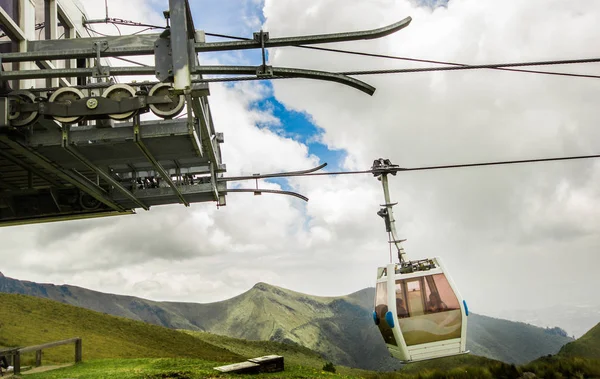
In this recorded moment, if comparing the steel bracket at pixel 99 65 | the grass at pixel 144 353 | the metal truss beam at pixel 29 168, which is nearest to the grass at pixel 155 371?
the grass at pixel 144 353

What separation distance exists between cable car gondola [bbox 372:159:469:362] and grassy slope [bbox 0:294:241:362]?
36.5 feet

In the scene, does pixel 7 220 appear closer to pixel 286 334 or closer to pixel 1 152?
pixel 1 152

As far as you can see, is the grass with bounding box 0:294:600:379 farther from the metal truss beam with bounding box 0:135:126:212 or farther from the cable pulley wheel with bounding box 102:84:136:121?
the cable pulley wheel with bounding box 102:84:136:121

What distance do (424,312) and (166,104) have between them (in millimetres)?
7618

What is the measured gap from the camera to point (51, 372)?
15664 mm

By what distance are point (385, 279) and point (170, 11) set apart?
26.0ft

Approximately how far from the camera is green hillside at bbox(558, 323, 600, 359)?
43.2m

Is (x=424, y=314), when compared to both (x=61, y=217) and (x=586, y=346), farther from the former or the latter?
(x=586, y=346)

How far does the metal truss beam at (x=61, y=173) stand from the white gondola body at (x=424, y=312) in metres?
7.78

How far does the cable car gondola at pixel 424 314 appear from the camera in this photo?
11.8 m

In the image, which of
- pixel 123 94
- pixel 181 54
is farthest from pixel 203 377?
pixel 181 54

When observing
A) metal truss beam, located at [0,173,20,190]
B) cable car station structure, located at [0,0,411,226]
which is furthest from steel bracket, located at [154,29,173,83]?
metal truss beam, located at [0,173,20,190]

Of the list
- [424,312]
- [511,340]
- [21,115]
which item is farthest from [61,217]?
[511,340]

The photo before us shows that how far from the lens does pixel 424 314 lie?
11.9m
